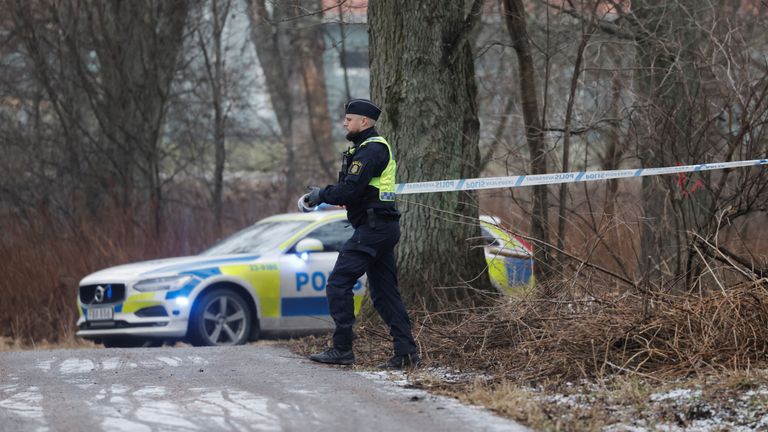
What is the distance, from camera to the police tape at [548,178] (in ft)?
29.3

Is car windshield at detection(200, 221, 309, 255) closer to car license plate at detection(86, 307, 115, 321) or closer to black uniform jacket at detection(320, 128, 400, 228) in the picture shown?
car license plate at detection(86, 307, 115, 321)

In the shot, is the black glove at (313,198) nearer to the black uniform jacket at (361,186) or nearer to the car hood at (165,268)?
the black uniform jacket at (361,186)

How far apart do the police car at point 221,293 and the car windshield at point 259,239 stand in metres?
0.02

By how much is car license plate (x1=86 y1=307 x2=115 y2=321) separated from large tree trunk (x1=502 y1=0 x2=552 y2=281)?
14.1 feet

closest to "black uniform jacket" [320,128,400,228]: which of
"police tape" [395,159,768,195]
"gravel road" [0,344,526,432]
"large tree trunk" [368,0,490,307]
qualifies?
"police tape" [395,159,768,195]

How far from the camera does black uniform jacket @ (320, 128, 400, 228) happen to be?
807 cm

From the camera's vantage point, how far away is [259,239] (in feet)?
43.9

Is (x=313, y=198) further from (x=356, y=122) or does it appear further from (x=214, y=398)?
(x=214, y=398)

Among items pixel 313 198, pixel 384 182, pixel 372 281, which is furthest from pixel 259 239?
pixel 384 182

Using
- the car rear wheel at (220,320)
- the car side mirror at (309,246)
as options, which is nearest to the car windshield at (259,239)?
the car side mirror at (309,246)

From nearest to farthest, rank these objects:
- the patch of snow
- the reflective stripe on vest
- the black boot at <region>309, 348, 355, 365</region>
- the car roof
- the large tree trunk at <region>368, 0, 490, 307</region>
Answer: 1. the patch of snow
2. the reflective stripe on vest
3. the black boot at <region>309, 348, 355, 365</region>
4. the large tree trunk at <region>368, 0, 490, 307</region>
5. the car roof

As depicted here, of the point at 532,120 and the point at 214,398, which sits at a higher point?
the point at 532,120

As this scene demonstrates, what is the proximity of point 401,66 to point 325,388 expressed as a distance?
337cm

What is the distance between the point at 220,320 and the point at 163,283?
662mm
